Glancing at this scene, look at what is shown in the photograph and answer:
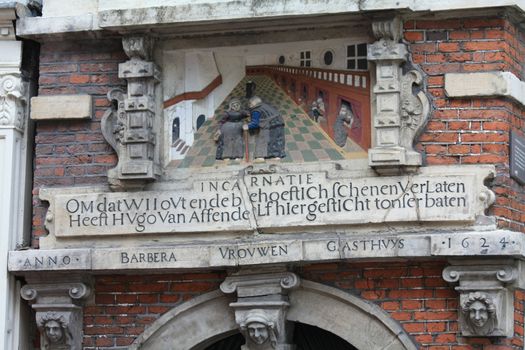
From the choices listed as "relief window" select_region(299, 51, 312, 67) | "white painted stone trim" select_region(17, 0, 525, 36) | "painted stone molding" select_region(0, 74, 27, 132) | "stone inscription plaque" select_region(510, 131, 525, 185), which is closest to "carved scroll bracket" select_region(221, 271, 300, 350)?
"relief window" select_region(299, 51, 312, 67)

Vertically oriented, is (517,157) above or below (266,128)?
below

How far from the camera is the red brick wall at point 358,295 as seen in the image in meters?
10.2

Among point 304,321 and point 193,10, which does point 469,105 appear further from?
point 193,10

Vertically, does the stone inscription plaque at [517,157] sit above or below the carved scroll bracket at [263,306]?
above

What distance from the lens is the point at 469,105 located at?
10336 mm

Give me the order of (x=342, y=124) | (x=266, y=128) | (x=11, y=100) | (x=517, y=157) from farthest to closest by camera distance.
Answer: (x=11, y=100) < (x=266, y=128) < (x=342, y=124) < (x=517, y=157)

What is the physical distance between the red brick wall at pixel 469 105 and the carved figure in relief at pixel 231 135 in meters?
1.32

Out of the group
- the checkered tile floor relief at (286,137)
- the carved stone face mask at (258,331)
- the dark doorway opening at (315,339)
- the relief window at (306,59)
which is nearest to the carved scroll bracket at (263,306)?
the carved stone face mask at (258,331)

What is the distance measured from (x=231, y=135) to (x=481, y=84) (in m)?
1.82

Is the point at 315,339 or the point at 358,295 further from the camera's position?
the point at 315,339

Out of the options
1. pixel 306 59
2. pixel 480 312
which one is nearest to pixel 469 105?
pixel 306 59

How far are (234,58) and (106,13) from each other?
0.99 meters

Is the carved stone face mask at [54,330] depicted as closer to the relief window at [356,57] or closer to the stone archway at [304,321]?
the stone archway at [304,321]

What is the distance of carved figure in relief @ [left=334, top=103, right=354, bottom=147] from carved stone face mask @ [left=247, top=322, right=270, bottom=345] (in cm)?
140
